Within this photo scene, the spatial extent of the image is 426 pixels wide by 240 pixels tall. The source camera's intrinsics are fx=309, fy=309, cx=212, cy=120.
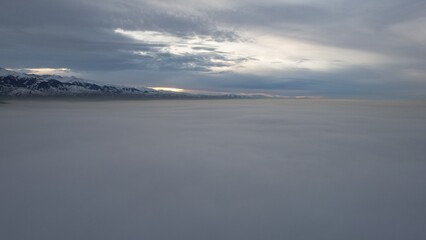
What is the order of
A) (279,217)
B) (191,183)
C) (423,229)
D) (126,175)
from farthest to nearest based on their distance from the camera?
(126,175) < (191,183) < (279,217) < (423,229)

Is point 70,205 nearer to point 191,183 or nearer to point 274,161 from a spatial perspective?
point 191,183

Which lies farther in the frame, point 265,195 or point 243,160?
point 243,160

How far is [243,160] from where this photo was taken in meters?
13.1

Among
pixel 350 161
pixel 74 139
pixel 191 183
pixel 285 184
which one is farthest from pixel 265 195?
pixel 74 139

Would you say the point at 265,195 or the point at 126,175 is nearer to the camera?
the point at 265,195

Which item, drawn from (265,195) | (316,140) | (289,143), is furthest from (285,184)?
(316,140)

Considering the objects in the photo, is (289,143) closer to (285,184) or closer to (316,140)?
(316,140)

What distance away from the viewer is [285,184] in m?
9.50

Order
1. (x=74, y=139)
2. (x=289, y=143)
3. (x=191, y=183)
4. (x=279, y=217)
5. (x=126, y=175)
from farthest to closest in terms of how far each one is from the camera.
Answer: (x=74, y=139), (x=289, y=143), (x=126, y=175), (x=191, y=183), (x=279, y=217)

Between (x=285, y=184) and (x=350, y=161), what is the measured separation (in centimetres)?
532

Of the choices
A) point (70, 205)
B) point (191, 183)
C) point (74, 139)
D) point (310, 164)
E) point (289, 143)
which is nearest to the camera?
point (70, 205)

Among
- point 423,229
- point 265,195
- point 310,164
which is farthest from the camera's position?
point 310,164

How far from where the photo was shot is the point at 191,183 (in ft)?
31.0

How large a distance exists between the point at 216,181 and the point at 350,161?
22.4 feet
